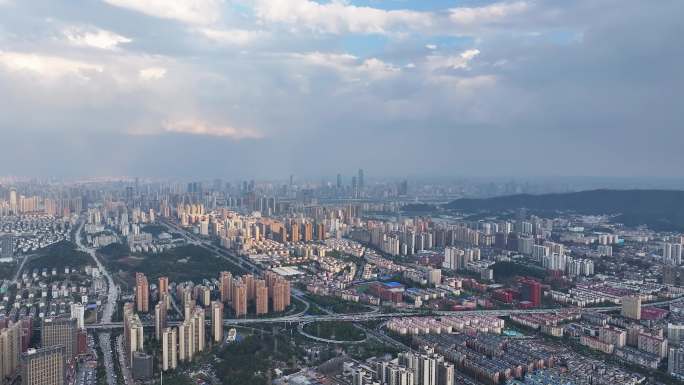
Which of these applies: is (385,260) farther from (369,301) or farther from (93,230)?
(93,230)

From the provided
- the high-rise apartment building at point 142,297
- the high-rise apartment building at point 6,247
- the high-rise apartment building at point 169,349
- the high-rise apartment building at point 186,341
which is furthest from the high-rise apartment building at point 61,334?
the high-rise apartment building at point 6,247

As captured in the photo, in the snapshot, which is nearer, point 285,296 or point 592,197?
point 285,296

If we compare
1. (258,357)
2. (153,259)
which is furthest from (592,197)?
(258,357)

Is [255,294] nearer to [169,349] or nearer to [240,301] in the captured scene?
[240,301]

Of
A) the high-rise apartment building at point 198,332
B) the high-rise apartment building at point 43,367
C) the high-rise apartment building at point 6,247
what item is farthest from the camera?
the high-rise apartment building at point 6,247

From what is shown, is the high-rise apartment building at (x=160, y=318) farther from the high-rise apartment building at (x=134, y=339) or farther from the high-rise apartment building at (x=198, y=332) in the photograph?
the high-rise apartment building at (x=198, y=332)

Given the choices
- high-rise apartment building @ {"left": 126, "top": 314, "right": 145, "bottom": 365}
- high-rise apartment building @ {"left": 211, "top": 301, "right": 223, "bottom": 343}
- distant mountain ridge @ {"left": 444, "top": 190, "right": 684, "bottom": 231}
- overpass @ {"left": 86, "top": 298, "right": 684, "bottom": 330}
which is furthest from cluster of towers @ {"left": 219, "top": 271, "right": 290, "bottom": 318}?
distant mountain ridge @ {"left": 444, "top": 190, "right": 684, "bottom": 231}
